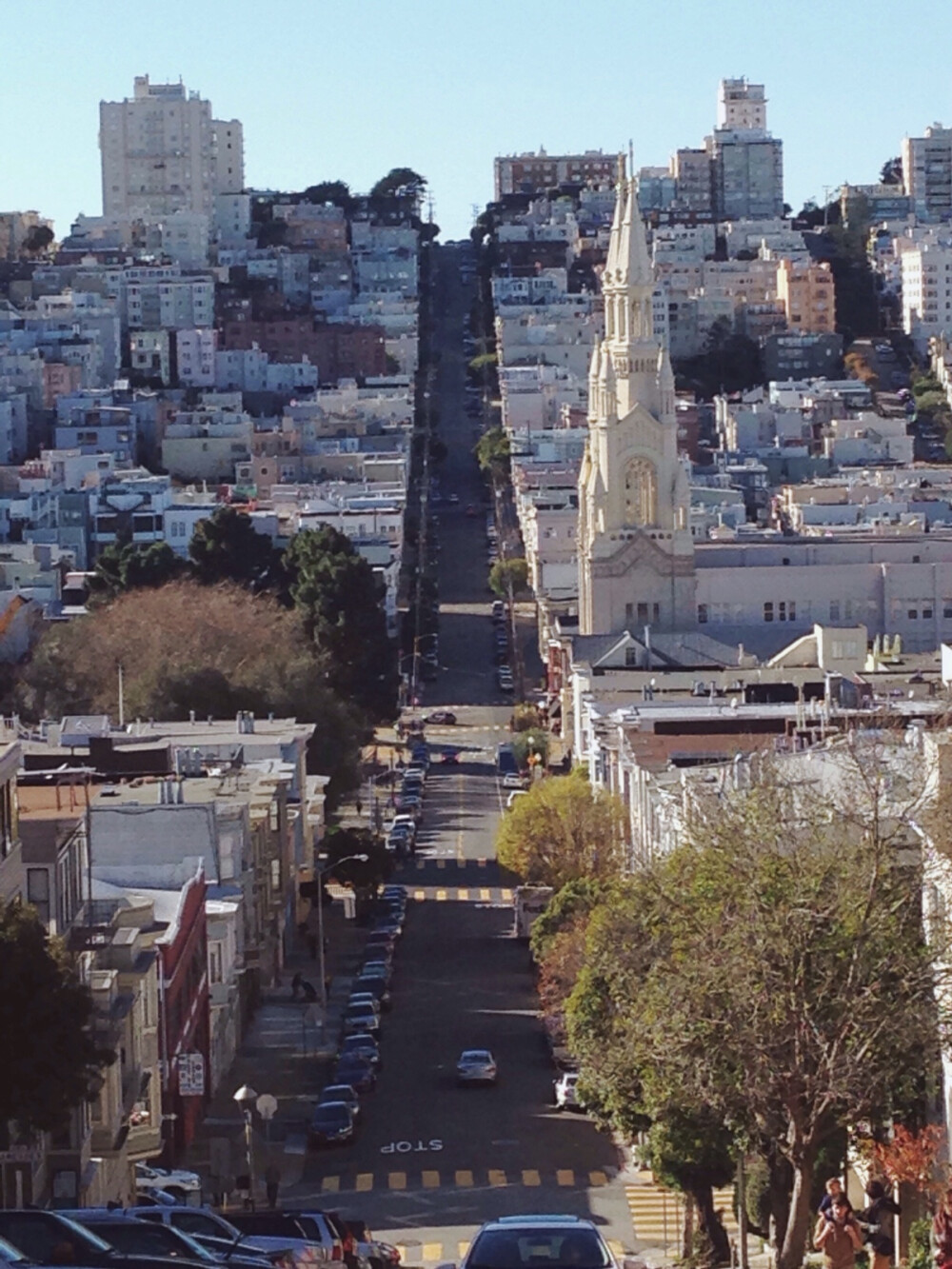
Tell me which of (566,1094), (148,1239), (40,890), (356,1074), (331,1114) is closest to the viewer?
(148,1239)

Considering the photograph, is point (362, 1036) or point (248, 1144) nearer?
point (248, 1144)

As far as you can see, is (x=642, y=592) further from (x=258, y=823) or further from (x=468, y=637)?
(x=258, y=823)

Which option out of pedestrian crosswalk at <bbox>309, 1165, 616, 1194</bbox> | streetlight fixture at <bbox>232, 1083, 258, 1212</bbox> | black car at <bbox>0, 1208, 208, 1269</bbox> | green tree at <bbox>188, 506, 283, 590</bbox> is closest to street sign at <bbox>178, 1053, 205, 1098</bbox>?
streetlight fixture at <bbox>232, 1083, 258, 1212</bbox>

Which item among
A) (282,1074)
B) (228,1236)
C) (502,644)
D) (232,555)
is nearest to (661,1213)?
(282,1074)

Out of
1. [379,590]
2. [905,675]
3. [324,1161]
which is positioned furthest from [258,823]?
→ [379,590]

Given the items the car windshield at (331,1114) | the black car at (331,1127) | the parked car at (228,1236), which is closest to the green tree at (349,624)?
the car windshield at (331,1114)

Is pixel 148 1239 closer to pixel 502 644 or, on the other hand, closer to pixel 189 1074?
pixel 189 1074
